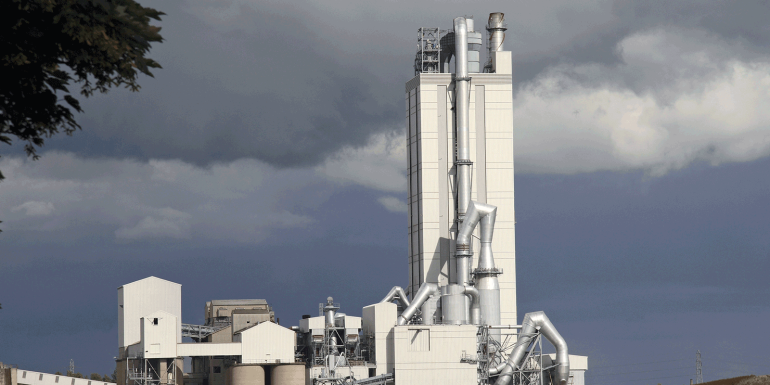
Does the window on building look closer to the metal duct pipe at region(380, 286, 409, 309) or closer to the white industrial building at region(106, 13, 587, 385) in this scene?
the white industrial building at region(106, 13, 587, 385)

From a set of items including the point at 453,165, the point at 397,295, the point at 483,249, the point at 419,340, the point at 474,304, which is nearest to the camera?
the point at 419,340

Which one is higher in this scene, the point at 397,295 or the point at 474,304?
the point at 397,295

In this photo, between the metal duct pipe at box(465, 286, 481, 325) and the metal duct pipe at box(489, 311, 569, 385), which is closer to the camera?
the metal duct pipe at box(489, 311, 569, 385)

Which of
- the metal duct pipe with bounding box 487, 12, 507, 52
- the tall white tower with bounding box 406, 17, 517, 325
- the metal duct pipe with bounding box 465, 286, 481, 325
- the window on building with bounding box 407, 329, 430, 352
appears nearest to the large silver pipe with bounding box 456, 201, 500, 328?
the metal duct pipe with bounding box 465, 286, 481, 325

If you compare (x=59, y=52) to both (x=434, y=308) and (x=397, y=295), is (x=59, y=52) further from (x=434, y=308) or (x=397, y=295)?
(x=397, y=295)

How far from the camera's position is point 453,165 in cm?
8888

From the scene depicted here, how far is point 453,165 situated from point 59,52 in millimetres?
69204

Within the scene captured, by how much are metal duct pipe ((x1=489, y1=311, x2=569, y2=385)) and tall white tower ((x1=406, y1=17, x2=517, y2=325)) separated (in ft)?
31.8

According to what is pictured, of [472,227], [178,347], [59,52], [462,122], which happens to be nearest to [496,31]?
[462,122]

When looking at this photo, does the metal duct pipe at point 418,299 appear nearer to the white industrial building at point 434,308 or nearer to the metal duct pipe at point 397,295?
the white industrial building at point 434,308

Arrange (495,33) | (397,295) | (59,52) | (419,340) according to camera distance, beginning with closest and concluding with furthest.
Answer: (59,52), (419,340), (397,295), (495,33)

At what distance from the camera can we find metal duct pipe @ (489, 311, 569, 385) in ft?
255

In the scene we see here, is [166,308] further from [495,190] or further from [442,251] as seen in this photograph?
[495,190]

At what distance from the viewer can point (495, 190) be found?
89.8 meters
